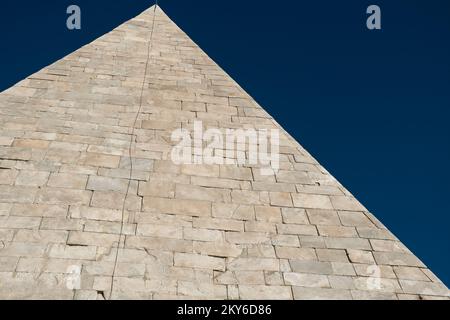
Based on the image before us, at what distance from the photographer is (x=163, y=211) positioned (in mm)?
4398

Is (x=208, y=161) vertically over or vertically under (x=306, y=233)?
over

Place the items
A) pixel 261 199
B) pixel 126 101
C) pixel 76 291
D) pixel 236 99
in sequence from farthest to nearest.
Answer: pixel 236 99, pixel 126 101, pixel 261 199, pixel 76 291

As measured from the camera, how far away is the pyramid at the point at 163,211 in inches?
149

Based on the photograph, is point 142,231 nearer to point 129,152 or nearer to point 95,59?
point 129,152

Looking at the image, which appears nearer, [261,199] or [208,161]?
[261,199]

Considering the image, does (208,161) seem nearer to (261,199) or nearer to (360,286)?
(261,199)

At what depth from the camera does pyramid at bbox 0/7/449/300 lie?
380 centimetres

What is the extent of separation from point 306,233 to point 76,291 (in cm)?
219

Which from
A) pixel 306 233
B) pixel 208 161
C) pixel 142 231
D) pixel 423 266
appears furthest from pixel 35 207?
pixel 423 266

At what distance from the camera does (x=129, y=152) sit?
4980mm

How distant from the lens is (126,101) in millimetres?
5789
